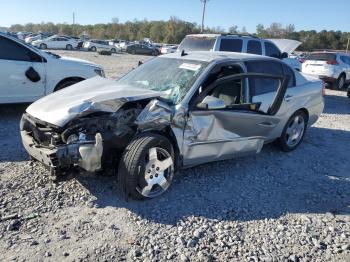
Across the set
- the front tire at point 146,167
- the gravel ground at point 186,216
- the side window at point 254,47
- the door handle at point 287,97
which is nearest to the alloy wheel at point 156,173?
the front tire at point 146,167

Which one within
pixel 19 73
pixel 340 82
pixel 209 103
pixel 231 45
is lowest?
pixel 340 82

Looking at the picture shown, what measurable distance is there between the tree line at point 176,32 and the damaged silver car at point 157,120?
6552 centimetres

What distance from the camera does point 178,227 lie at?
3.72 metres

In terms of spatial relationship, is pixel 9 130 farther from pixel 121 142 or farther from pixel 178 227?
pixel 178 227

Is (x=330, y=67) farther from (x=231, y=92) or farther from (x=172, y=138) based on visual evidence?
(x=172, y=138)

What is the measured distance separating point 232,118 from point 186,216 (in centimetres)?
146

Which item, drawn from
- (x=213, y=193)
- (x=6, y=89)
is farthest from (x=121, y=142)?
(x=6, y=89)

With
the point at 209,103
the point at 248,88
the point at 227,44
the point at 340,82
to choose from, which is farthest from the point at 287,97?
the point at 340,82

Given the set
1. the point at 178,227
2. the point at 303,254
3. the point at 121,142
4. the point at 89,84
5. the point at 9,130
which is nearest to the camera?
the point at 303,254

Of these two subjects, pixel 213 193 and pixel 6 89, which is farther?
pixel 6 89

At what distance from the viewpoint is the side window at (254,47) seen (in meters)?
10.6

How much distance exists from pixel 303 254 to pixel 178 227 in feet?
3.88

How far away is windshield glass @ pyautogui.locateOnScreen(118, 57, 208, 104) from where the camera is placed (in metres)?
4.58

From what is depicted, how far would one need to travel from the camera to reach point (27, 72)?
724cm
